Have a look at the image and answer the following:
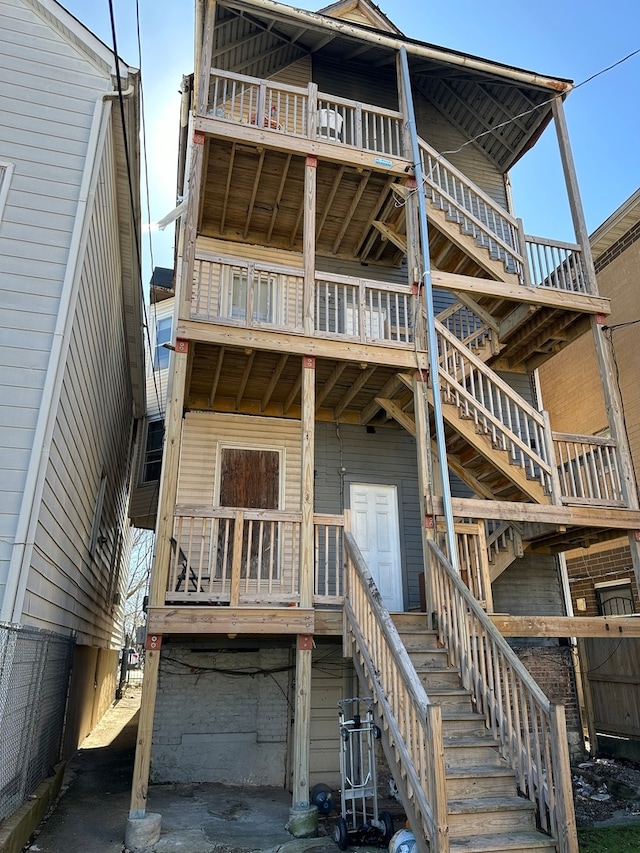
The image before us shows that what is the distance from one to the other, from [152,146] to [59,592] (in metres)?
7.74

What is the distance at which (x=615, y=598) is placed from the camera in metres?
14.2

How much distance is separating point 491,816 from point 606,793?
571 cm

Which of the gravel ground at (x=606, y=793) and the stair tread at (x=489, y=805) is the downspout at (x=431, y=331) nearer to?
the stair tread at (x=489, y=805)

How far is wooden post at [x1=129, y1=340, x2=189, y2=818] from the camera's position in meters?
6.64

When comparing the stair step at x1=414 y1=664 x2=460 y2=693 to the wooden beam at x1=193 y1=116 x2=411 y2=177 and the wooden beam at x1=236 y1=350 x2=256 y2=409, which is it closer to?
the wooden beam at x1=236 y1=350 x2=256 y2=409

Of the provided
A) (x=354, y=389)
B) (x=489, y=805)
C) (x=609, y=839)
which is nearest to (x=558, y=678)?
(x=609, y=839)

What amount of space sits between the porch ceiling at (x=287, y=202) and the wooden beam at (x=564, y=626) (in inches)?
279

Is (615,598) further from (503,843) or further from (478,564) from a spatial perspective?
(503,843)

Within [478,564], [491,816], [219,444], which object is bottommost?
[491,816]

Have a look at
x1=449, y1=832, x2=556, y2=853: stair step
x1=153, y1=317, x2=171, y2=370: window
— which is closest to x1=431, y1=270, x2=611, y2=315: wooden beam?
x1=449, y1=832, x2=556, y2=853: stair step

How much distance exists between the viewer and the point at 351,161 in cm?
996

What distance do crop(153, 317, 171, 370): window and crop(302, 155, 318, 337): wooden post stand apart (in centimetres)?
1022

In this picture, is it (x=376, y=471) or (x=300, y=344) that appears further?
(x=376, y=471)

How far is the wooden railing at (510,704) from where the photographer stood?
17.0ft
